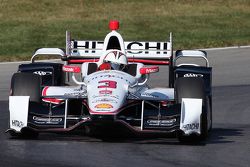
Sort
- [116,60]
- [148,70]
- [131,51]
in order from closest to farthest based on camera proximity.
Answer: [148,70], [116,60], [131,51]

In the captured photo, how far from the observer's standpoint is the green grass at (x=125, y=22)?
29.4m

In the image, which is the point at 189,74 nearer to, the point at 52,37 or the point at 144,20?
the point at 52,37

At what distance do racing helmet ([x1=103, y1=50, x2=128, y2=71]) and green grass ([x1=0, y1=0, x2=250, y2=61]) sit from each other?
10.5 meters

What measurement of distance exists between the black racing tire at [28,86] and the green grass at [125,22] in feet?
37.3

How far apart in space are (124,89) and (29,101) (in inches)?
51.3

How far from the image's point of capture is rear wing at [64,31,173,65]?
17.2 metres

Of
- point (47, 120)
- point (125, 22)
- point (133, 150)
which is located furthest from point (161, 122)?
point (125, 22)

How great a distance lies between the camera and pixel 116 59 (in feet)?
50.8

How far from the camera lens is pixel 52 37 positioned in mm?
30359

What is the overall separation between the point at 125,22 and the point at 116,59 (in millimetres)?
17948

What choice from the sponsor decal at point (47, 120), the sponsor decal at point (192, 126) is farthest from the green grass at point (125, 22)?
the sponsor decal at point (192, 126)

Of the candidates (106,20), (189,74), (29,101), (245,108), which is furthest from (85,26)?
(29,101)

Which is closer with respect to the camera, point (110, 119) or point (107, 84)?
point (110, 119)

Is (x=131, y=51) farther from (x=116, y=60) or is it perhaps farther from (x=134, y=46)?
(x=116, y=60)
